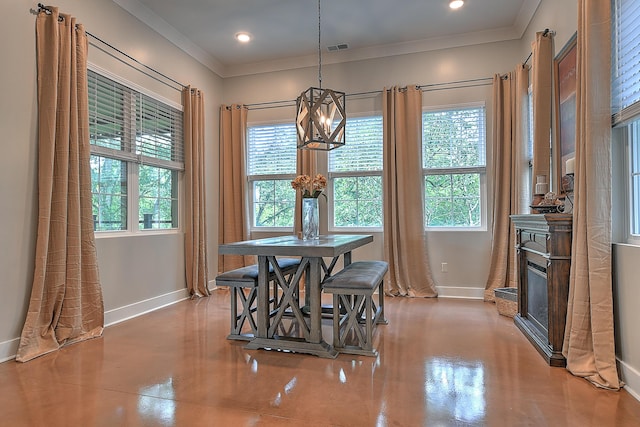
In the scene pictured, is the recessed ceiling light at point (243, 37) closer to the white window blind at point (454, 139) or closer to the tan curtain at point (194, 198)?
the tan curtain at point (194, 198)

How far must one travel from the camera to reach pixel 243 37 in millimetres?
4566

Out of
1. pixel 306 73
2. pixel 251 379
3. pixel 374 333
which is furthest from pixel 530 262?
pixel 306 73

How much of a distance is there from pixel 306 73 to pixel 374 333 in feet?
11.8

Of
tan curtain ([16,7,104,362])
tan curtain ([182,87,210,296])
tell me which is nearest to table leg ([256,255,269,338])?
tan curtain ([16,7,104,362])

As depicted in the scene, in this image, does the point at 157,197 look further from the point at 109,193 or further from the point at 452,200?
the point at 452,200

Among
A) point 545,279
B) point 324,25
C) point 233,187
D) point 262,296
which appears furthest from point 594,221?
point 233,187

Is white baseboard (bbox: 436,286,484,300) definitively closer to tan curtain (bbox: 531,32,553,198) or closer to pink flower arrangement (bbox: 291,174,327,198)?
tan curtain (bbox: 531,32,553,198)

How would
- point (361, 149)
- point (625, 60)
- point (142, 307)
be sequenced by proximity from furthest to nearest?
point (361, 149) → point (142, 307) → point (625, 60)

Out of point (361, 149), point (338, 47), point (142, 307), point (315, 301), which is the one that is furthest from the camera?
point (361, 149)

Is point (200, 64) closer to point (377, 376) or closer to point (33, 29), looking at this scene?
point (33, 29)

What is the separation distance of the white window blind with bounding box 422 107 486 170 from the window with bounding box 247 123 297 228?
1.80 meters

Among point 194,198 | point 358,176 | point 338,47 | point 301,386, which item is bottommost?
point 301,386

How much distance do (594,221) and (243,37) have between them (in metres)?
4.09

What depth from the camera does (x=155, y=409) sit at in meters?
1.96
